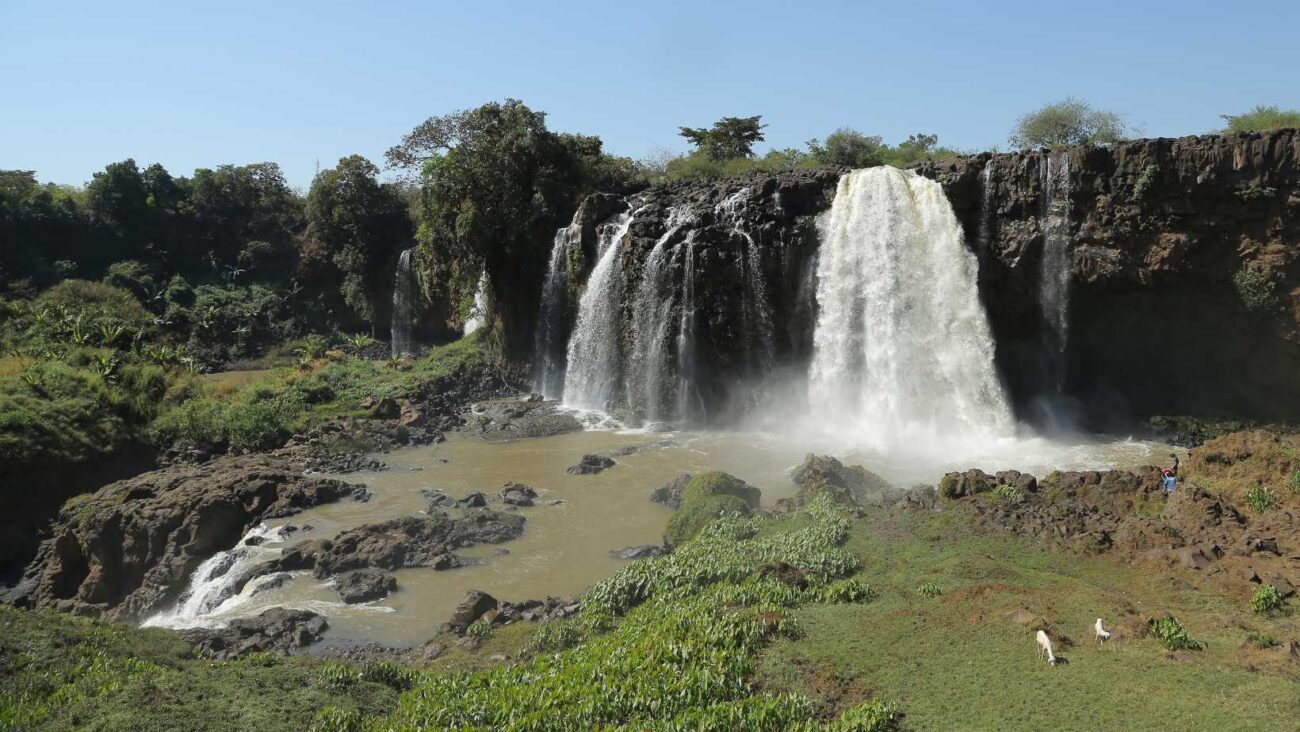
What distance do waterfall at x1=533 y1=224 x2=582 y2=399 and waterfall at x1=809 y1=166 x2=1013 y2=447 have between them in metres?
9.84

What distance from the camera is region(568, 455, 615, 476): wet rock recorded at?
21125 millimetres

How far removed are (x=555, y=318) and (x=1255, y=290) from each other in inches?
859

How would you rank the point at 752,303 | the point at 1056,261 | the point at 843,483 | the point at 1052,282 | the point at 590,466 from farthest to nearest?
the point at 752,303, the point at 1052,282, the point at 1056,261, the point at 590,466, the point at 843,483

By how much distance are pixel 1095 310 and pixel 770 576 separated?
1788cm

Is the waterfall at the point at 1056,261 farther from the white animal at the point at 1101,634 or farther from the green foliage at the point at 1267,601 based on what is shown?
the white animal at the point at 1101,634

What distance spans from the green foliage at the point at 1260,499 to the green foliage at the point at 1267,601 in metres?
4.04

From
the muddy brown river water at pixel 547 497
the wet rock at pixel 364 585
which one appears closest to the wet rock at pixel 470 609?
the muddy brown river water at pixel 547 497

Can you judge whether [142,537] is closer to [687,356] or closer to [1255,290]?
[687,356]

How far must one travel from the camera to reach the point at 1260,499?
42.3 ft

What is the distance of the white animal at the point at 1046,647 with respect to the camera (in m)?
8.16

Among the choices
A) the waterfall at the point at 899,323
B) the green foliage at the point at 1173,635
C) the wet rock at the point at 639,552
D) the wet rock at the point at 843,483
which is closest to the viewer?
the green foliage at the point at 1173,635

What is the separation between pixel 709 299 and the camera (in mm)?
26375

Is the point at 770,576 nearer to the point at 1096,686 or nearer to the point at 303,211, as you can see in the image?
the point at 1096,686

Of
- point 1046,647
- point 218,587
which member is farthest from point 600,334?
point 1046,647
